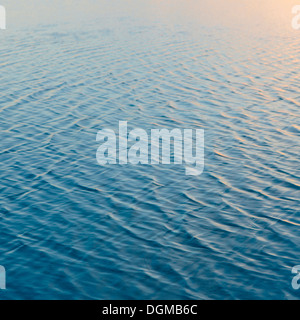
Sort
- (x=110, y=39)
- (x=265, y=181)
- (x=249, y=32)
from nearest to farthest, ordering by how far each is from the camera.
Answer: (x=265, y=181), (x=110, y=39), (x=249, y=32)

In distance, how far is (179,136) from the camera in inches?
1524

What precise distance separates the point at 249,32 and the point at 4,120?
1866 inches

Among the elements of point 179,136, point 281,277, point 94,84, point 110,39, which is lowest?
point 281,277

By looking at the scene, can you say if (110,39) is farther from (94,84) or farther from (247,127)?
(247,127)

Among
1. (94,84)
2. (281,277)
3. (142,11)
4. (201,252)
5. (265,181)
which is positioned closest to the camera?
(281,277)

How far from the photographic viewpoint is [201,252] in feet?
80.4

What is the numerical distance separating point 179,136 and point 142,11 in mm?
59980

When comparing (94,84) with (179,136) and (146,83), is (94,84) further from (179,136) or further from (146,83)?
(179,136)

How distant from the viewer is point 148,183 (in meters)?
31.4

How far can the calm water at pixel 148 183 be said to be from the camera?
22859 mm

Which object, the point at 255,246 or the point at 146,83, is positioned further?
the point at 146,83

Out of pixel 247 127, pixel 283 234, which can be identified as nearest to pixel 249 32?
pixel 247 127

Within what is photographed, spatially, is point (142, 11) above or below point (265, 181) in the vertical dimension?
above

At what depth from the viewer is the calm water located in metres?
22.9
